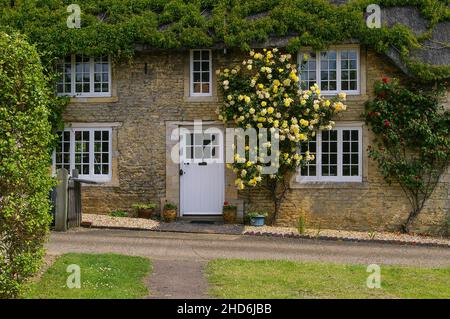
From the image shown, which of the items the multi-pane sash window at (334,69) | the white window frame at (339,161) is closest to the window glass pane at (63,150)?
the white window frame at (339,161)

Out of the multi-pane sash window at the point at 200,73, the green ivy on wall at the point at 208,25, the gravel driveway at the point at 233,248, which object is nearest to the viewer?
the gravel driveway at the point at 233,248

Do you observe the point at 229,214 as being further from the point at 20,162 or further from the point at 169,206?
the point at 20,162

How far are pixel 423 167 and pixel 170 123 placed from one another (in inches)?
257

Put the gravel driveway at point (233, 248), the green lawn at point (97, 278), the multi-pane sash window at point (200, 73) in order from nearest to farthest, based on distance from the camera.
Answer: the green lawn at point (97, 278)
the gravel driveway at point (233, 248)
the multi-pane sash window at point (200, 73)

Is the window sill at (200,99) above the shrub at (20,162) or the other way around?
above

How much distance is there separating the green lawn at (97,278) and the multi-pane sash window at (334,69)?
7.99 meters

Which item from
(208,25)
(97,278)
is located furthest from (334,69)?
(97,278)

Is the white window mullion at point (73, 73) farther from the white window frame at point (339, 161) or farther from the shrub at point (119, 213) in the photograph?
the white window frame at point (339, 161)

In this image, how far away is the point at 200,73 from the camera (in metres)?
16.9

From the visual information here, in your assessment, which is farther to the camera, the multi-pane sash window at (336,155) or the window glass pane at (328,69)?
the window glass pane at (328,69)

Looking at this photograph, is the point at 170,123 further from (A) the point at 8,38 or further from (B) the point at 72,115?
(A) the point at 8,38

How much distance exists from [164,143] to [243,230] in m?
3.35

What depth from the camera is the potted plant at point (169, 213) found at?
644 inches

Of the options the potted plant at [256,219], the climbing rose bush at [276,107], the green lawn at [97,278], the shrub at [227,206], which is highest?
the climbing rose bush at [276,107]
